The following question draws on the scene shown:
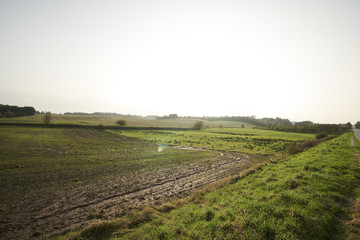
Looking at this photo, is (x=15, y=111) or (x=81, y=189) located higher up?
(x=15, y=111)

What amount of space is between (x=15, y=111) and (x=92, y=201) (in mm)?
142622

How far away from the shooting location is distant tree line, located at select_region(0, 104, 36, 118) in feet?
326

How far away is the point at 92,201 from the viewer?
13.0 meters

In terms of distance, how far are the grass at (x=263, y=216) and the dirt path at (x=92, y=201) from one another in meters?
2.03

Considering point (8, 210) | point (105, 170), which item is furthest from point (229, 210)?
point (105, 170)

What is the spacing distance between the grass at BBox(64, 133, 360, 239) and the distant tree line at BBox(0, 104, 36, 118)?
137 metres

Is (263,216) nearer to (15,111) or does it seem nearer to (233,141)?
(233,141)

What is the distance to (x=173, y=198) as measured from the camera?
14.1 m

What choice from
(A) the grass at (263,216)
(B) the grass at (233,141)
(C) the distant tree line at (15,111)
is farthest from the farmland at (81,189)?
(C) the distant tree line at (15,111)

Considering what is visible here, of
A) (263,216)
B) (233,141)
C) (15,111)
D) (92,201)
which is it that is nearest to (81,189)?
(92,201)

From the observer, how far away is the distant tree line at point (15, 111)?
9948 cm

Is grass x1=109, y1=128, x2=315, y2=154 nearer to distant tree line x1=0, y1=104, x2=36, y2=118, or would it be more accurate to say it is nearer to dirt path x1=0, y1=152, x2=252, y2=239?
dirt path x1=0, y1=152, x2=252, y2=239

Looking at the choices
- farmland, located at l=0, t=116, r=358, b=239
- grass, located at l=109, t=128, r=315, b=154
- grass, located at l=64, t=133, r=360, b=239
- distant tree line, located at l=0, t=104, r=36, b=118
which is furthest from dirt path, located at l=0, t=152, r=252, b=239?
distant tree line, located at l=0, t=104, r=36, b=118

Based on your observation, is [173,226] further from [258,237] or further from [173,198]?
[173,198]
